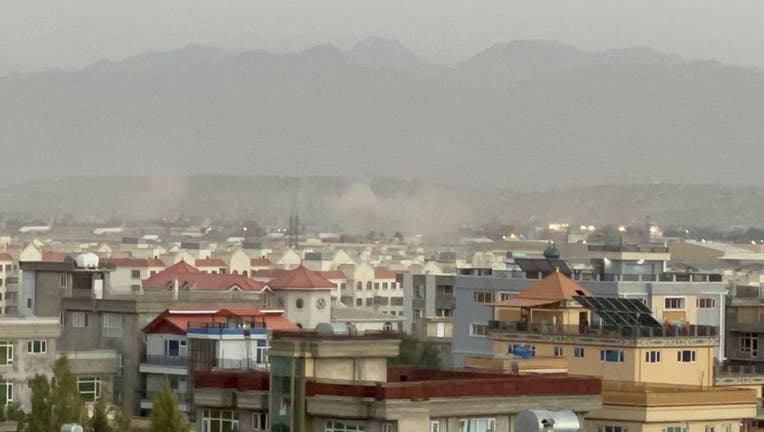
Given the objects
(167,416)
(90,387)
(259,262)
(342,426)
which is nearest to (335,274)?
(259,262)

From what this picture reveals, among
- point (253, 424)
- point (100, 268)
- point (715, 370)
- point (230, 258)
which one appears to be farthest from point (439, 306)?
point (230, 258)

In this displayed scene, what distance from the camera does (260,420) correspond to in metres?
25.6

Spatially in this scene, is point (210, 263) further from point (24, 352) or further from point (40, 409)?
point (40, 409)

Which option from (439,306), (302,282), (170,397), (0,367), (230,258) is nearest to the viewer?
(170,397)

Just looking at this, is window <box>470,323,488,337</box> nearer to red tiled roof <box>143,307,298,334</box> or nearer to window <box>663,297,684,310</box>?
window <box>663,297,684,310</box>

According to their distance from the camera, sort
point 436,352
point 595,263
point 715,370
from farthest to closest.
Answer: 1. point 436,352
2. point 595,263
3. point 715,370

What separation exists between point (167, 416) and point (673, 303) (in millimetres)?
16758

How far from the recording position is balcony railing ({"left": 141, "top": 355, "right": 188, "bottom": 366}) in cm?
4518

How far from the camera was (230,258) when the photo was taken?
5468 inches

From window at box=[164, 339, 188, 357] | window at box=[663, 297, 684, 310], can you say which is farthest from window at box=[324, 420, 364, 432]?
window at box=[663, 297, 684, 310]

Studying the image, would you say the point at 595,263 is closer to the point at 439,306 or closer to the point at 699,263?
the point at 439,306

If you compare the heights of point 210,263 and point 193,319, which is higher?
point 210,263

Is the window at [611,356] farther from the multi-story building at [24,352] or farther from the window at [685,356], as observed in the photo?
the multi-story building at [24,352]

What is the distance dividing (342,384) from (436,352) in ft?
110
